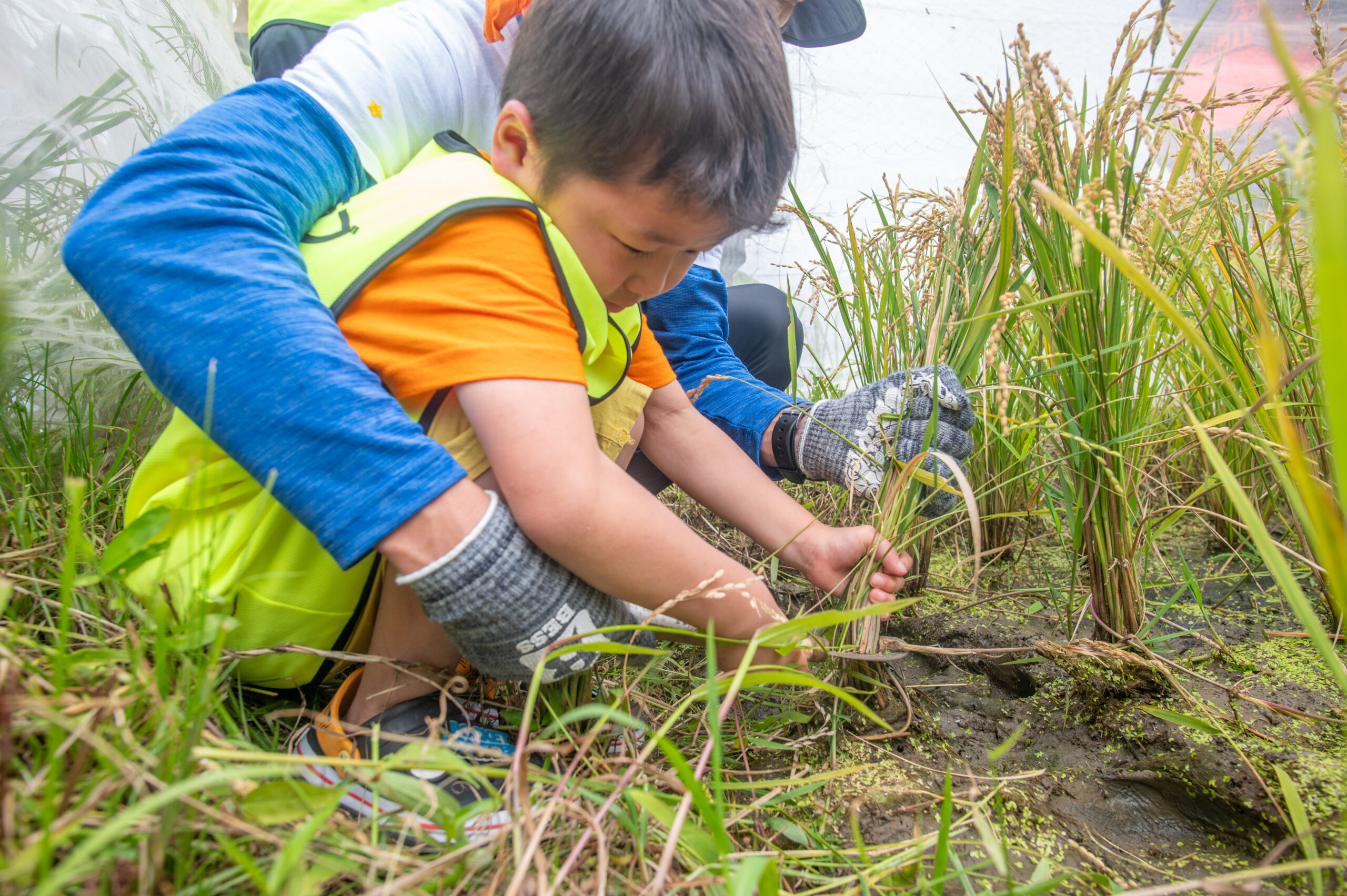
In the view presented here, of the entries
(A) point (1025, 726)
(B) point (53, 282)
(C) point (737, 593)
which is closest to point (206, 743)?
(C) point (737, 593)

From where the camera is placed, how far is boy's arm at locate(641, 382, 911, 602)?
1.07 meters

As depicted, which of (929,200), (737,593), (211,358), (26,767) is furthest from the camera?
(929,200)

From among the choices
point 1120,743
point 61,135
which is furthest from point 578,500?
point 61,135

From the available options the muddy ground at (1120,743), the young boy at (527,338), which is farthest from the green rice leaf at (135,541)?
the muddy ground at (1120,743)

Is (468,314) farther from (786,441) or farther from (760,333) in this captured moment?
(760,333)

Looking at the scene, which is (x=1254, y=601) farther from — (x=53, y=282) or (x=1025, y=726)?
(x=53, y=282)

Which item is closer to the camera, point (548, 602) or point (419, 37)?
point (548, 602)

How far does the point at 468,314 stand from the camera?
746 millimetres

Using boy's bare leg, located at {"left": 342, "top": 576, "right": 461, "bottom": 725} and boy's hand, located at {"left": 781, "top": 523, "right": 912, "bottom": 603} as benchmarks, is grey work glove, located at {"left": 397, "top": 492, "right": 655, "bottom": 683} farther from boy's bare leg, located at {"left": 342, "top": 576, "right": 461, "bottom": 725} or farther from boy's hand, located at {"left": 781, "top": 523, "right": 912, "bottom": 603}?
boy's hand, located at {"left": 781, "top": 523, "right": 912, "bottom": 603}

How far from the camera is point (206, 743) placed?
537mm

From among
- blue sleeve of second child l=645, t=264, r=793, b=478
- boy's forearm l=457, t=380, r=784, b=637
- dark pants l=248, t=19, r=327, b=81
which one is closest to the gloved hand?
blue sleeve of second child l=645, t=264, r=793, b=478

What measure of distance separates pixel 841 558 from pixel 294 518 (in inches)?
27.8

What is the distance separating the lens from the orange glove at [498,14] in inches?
42.3

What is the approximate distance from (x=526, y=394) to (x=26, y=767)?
460 millimetres
